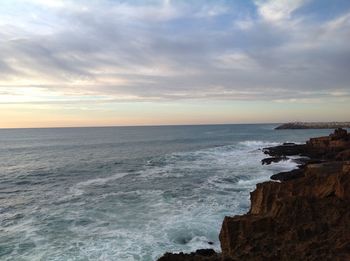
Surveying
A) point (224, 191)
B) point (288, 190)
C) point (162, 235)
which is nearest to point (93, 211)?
point (162, 235)

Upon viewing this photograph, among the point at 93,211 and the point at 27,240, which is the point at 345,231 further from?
the point at 93,211

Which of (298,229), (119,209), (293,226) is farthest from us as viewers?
(119,209)

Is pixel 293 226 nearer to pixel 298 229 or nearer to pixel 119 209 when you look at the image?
pixel 298 229

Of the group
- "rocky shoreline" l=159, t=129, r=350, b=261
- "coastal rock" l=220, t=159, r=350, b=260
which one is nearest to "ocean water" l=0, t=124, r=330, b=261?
"rocky shoreline" l=159, t=129, r=350, b=261

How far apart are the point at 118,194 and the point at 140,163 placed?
2268 centimetres

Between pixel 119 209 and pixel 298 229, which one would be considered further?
pixel 119 209

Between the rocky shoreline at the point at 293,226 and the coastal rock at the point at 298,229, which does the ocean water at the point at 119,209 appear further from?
the coastal rock at the point at 298,229

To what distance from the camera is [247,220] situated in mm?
13258

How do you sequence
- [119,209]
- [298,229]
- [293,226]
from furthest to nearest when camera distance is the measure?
[119,209] → [293,226] → [298,229]

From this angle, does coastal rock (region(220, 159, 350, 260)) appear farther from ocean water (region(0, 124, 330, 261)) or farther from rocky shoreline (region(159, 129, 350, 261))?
ocean water (region(0, 124, 330, 261))

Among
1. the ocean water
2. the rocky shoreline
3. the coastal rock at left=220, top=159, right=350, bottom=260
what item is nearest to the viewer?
the coastal rock at left=220, top=159, right=350, bottom=260

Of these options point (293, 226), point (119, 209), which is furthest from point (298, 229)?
point (119, 209)

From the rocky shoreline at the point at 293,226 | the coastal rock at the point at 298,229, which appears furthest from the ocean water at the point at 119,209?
the coastal rock at the point at 298,229

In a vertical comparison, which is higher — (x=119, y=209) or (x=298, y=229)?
(x=298, y=229)
